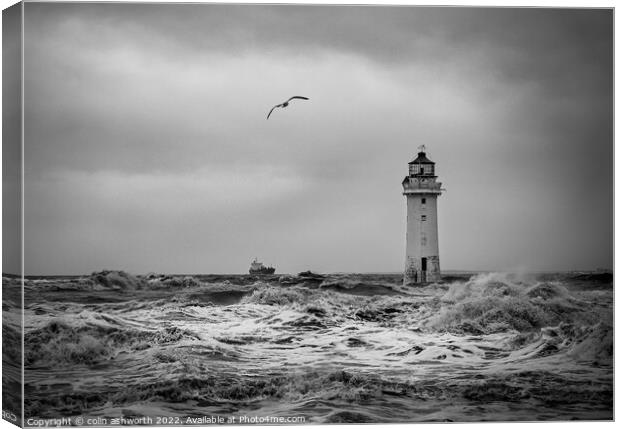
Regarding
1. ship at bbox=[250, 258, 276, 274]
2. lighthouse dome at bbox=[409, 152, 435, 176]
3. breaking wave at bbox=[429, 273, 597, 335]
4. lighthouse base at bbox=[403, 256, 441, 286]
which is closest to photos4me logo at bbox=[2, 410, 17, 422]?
ship at bbox=[250, 258, 276, 274]

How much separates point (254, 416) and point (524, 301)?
4754 mm

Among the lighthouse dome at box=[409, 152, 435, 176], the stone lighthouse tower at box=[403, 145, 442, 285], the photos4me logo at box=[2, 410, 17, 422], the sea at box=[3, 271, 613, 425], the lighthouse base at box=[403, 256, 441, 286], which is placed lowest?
the photos4me logo at box=[2, 410, 17, 422]

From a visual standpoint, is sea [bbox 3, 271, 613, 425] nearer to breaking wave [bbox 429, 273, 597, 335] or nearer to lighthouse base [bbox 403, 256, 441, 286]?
breaking wave [bbox 429, 273, 597, 335]

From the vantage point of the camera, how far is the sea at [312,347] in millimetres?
17734

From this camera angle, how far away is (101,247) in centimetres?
1811

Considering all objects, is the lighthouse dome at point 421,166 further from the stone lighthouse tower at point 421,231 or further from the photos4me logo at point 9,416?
the photos4me logo at point 9,416

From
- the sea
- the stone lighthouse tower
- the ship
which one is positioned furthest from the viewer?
the stone lighthouse tower

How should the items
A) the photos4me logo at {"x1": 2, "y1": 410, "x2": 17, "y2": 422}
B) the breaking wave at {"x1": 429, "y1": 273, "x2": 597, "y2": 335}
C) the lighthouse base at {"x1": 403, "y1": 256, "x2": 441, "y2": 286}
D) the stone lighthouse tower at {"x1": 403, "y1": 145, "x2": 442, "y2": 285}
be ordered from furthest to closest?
1. the lighthouse base at {"x1": 403, "y1": 256, "x2": 441, "y2": 286}
2. the stone lighthouse tower at {"x1": 403, "y1": 145, "x2": 442, "y2": 285}
3. the breaking wave at {"x1": 429, "y1": 273, "x2": 597, "y2": 335}
4. the photos4me logo at {"x1": 2, "y1": 410, "x2": 17, "y2": 422}

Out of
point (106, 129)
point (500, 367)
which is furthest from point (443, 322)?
point (106, 129)

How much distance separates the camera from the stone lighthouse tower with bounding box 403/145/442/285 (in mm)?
18875

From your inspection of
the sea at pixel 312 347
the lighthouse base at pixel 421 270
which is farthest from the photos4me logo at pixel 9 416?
the lighthouse base at pixel 421 270

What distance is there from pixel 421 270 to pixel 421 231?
64 centimetres

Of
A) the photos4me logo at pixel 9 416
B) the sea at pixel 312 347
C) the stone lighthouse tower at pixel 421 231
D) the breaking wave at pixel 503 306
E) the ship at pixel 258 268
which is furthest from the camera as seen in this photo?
the stone lighthouse tower at pixel 421 231

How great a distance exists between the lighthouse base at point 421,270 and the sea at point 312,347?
177 millimetres
